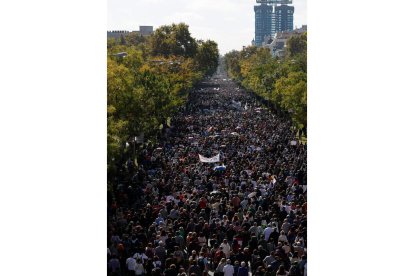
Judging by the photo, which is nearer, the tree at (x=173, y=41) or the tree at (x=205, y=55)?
the tree at (x=173, y=41)

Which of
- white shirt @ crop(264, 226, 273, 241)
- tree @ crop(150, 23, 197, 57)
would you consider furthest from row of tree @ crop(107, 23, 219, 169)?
tree @ crop(150, 23, 197, 57)

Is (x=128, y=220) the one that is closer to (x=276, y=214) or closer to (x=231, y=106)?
(x=276, y=214)

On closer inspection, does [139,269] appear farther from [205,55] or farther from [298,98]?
[205,55]

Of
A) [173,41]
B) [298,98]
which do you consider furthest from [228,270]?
[173,41]

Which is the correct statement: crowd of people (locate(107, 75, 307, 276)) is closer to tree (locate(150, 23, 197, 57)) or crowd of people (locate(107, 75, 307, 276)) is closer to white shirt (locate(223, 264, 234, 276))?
white shirt (locate(223, 264, 234, 276))

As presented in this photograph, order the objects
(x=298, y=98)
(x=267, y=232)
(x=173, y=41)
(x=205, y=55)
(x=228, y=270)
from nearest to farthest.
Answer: (x=228, y=270) → (x=267, y=232) → (x=298, y=98) → (x=173, y=41) → (x=205, y=55)

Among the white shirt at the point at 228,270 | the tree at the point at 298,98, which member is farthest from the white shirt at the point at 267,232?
the tree at the point at 298,98

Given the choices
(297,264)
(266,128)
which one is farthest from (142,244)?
(266,128)

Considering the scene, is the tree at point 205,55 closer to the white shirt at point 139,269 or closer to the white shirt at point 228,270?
the white shirt at point 139,269
